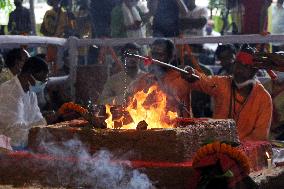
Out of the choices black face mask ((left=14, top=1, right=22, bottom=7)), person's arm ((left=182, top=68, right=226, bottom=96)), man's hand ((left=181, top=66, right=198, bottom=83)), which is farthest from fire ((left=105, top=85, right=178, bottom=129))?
black face mask ((left=14, top=1, right=22, bottom=7))

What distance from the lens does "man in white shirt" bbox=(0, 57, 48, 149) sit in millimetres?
6352

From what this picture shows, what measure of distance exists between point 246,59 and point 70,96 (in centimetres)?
423

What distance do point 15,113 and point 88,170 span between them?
2367 mm

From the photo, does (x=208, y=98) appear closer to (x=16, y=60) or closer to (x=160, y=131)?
(x=16, y=60)

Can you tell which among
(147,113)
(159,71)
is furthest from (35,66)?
(147,113)

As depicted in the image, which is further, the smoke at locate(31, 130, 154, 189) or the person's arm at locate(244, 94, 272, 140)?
the person's arm at locate(244, 94, 272, 140)

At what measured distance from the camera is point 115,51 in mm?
9945

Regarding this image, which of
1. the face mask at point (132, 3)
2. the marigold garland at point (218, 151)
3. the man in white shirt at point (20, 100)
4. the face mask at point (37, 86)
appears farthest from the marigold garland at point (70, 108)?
the face mask at point (132, 3)

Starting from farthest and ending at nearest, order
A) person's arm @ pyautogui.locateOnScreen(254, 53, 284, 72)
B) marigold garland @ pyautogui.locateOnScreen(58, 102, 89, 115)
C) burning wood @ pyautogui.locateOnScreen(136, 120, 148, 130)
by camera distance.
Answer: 1. marigold garland @ pyautogui.locateOnScreen(58, 102, 89, 115)
2. person's arm @ pyautogui.locateOnScreen(254, 53, 284, 72)
3. burning wood @ pyautogui.locateOnScreen(136, 120, 148, 130)

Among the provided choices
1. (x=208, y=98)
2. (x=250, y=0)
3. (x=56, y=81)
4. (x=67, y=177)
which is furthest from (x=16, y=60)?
(x=250, y=0)

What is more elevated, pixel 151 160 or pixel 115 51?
pixel 115 51

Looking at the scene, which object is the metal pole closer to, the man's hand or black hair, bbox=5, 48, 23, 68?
black hair, bbox=5, 48, 23, 68

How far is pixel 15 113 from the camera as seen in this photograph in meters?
6.46

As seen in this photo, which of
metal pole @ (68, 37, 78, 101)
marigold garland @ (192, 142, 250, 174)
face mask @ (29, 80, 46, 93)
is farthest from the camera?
metal pole @ (68, 37, 78, 101)
